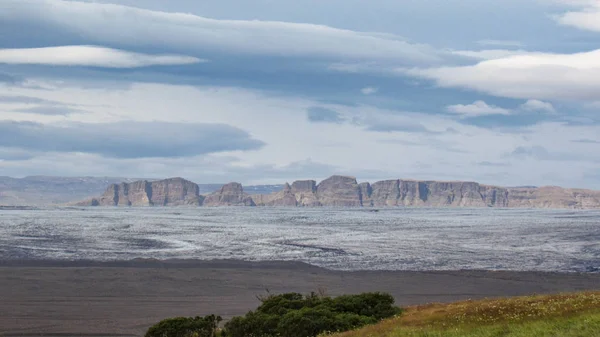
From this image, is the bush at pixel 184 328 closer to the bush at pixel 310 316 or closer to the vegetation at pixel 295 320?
the vegetation at pixel 295 320

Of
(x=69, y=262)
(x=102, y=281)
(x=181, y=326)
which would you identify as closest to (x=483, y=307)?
(x=181, y=326)

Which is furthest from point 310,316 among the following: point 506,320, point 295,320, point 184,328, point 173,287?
point 173,287

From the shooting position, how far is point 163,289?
149ft

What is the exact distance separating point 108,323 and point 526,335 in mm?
21661

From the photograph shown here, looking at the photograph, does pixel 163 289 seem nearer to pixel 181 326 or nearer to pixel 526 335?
pixel 181 326

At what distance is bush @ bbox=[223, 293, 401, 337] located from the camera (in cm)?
2538

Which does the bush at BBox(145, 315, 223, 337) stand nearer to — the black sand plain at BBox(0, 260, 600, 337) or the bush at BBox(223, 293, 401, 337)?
the bush at BBox(223, 293, 401, 337)

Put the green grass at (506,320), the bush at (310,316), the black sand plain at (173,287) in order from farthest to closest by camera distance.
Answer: the black sand plain at (173,287) < the bush at (310,316) < the green grass at (506,320)

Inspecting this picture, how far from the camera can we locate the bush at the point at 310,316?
2538cm

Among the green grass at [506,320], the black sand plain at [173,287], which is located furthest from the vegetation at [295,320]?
the black sand plain at [173,287]

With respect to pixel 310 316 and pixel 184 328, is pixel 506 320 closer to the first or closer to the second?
pixel 310 316

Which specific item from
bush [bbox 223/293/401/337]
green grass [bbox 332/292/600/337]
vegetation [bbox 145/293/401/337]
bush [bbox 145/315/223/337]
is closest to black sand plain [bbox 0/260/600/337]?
bush [bbox 145/315/223/337]

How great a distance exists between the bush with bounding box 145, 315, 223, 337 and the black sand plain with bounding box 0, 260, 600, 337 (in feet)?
16.6

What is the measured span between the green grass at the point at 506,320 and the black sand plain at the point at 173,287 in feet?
45.6
